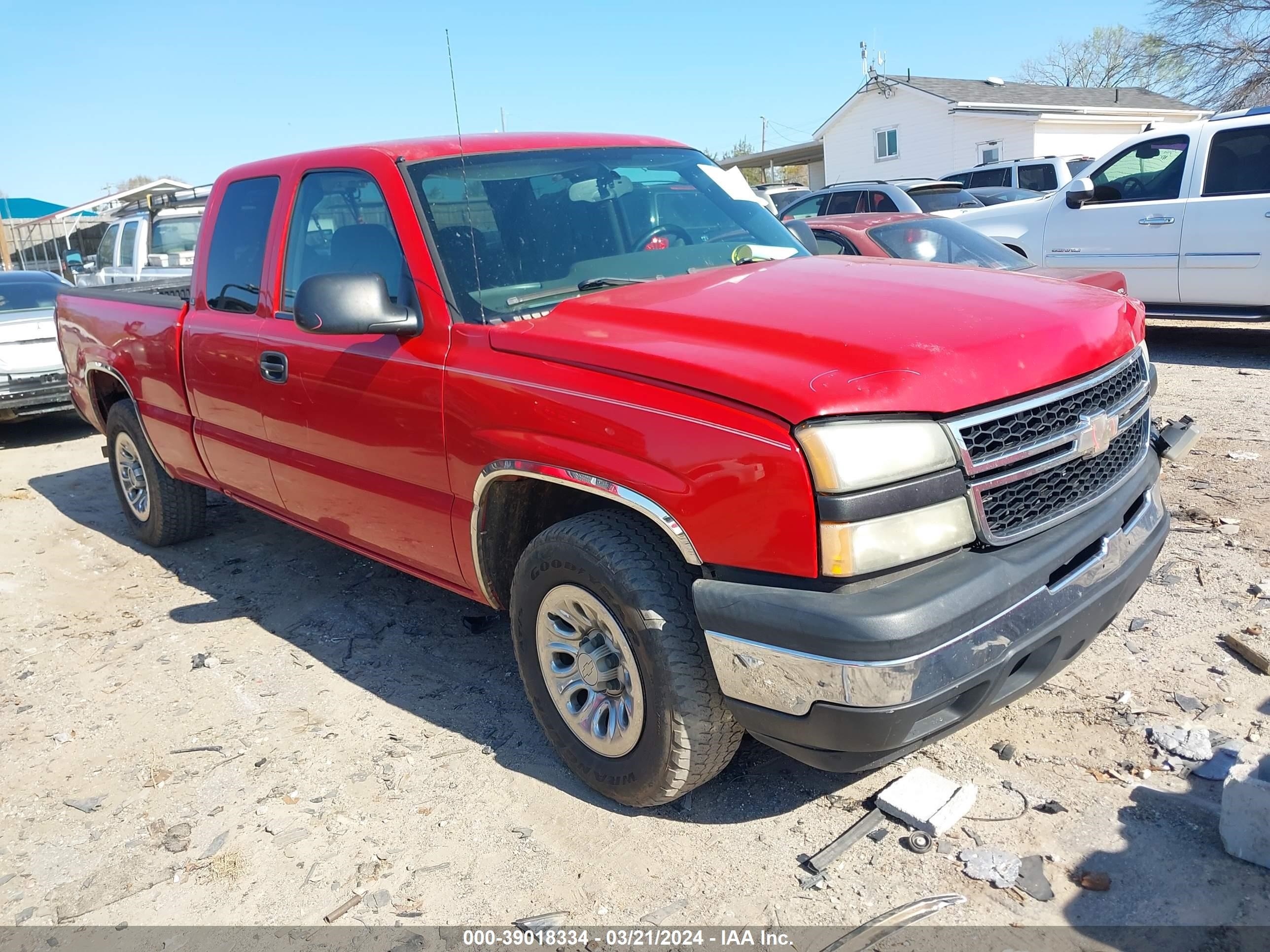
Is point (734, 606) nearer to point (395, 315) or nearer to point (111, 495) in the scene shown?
point (395, 315)

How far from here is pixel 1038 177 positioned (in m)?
18.2

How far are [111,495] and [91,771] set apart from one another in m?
4.49

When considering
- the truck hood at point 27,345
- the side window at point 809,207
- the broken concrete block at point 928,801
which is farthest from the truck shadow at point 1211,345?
the truck hood at point 27,345

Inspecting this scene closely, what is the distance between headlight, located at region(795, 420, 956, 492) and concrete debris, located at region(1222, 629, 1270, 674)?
191cm

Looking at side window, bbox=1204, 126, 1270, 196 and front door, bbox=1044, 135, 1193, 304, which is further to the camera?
front door, bbox=1044, 135, 1193, 304

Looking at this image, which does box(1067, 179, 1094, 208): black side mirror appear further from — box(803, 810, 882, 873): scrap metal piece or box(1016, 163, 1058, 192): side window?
box(1016, 163, 1058, 192): side window

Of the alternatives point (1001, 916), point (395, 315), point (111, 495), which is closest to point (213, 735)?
point (395, 315)

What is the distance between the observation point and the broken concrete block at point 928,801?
9.17 feet

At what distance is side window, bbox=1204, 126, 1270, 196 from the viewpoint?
8094mm

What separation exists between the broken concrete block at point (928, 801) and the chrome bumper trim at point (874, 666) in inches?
25.0

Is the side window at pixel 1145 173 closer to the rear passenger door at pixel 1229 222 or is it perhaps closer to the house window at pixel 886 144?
the rear passenger door at pixel 1229 222

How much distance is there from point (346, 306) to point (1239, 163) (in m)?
8.10

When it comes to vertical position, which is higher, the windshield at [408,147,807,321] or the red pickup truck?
the windshield at [408,147,807,321]

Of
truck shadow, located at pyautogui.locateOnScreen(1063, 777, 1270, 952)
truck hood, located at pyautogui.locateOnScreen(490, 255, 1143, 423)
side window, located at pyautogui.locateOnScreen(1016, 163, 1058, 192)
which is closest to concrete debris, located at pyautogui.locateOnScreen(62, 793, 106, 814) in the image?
truck hood, located at pyautogui.locateOnScreen(490, 255, 1143, 423)
